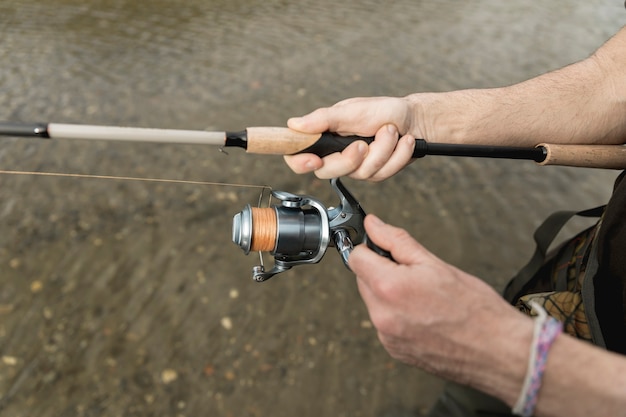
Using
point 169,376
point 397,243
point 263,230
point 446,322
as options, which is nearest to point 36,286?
point 169,376

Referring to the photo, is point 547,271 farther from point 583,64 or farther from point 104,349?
point 104,349

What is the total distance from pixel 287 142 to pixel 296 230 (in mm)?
259

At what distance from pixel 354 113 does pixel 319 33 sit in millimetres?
3742

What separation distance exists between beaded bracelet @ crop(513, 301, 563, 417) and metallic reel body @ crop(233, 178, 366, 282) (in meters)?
0.52

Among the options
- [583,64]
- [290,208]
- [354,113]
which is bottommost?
[290,208]

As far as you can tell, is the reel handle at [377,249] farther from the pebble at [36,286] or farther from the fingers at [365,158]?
the pebble at [36,286]

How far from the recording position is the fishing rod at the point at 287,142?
122cm

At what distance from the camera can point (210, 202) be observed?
129 inches

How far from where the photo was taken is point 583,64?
1.72m

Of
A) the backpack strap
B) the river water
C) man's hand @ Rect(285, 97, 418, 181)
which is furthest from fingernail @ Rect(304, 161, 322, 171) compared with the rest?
the river water

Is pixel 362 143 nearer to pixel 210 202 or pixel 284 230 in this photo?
pixel 284 230

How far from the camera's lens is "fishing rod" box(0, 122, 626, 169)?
1.22 meters

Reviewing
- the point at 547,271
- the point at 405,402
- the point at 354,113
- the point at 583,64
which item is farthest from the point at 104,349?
the point at 583,64

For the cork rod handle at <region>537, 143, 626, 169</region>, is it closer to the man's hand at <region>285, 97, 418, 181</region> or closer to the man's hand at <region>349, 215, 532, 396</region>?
the man's hand at <region>285, 97, 418, 181</region>
